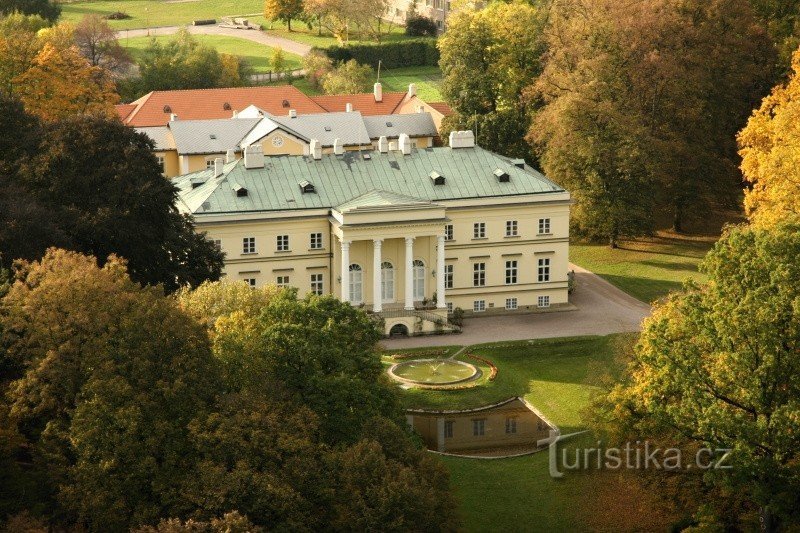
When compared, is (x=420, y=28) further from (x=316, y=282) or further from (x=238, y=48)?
(x=316, y=282)

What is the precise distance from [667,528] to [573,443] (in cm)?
940

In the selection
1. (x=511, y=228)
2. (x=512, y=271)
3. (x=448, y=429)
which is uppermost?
(x=511, y=228)

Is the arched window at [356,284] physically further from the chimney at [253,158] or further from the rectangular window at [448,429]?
the rectangular window at [448,429]

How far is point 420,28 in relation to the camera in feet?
504

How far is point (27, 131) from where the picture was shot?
220 ft

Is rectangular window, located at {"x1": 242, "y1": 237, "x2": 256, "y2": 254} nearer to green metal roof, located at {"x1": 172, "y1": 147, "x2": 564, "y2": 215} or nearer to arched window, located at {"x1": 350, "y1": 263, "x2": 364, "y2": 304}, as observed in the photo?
green metal roof, located at {"x1": 172, "y1": 147, "x2": 564, "y2": 215}

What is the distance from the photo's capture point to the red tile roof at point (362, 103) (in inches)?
4373

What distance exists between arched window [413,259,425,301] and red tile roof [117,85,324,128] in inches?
1274

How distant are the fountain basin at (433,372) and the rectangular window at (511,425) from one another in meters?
4.04

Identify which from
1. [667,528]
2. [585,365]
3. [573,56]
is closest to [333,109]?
[573,56]

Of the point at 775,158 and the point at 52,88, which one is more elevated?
the point at 52,88

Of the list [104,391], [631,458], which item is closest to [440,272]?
[631,458]

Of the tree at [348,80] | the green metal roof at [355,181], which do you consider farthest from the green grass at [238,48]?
the green metal roof at [355,181]

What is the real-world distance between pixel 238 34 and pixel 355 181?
8041 cm
